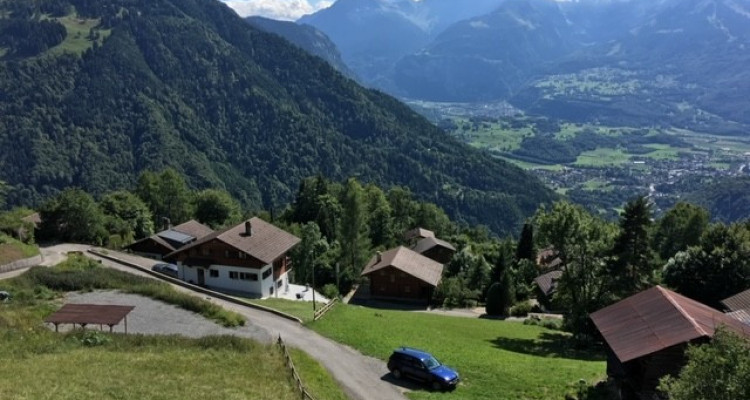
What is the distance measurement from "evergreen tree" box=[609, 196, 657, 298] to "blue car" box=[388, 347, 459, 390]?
23.0 metres

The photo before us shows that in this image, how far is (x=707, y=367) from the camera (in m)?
19.1

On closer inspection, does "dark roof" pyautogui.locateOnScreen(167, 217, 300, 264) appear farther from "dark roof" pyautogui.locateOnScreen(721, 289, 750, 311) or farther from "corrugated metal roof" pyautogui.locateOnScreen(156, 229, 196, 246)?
"dark roof" pyautogui.locateOnScreen(721, 289, 750, 311)

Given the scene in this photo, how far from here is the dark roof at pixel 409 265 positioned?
231 feet

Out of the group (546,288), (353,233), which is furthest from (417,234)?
(546,288)

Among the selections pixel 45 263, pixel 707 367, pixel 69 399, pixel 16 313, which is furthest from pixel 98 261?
pixel 707 367

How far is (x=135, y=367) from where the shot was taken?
30891 millimetres

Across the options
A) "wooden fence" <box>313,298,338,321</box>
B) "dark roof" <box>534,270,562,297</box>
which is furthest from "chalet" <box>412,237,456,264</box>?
"wooden fence" <box>313,298,338,321</box>

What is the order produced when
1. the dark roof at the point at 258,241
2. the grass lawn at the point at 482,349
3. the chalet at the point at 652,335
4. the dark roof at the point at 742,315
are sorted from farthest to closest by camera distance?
1. the dark roof at the point at 258,241
2. the dark roof at the point at 742,315
3. the grass lawn at the point at 482,349
4. the chalet at the point at 652,335

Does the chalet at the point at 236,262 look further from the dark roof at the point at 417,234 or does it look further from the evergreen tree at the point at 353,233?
the dark roof at the point at 417,234

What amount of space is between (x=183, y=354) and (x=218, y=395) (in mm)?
7899

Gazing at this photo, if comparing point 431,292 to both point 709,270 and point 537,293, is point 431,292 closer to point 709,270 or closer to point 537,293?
point 537,293

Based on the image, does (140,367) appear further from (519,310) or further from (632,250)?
(519,310)

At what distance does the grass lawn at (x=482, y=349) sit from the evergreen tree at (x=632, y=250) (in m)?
6.96

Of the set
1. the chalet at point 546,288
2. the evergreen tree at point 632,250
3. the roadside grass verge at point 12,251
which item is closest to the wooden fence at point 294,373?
the evergreen tree at point 632,250
